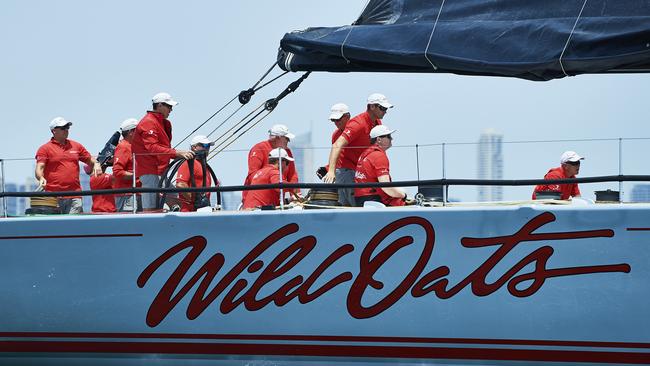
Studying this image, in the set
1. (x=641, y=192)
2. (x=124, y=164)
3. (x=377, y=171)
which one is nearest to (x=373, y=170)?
(x=377, y=171)

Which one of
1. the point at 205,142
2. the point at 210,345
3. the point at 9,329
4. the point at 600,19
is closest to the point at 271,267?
the point at 210,345

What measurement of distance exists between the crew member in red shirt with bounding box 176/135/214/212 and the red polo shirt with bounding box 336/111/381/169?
1.14 metres

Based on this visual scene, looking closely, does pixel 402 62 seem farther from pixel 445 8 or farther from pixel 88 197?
pixel 88 197

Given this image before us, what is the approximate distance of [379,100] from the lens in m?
9.12

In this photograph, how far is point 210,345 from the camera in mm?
8539

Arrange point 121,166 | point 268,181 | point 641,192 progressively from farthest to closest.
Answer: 1. point 121,166
2. point 268,181
3. point 641,192

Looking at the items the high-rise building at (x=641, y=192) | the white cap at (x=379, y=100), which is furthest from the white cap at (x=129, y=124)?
the high-rise building at (x=641, y=192)

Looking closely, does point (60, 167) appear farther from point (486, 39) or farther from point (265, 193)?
point (486, 39)

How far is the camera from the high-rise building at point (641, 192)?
796cm

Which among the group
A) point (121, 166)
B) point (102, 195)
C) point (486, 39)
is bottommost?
point (102, 195)

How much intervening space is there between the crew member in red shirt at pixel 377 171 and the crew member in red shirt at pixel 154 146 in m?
1.42

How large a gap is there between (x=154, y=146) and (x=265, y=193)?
1002 mm

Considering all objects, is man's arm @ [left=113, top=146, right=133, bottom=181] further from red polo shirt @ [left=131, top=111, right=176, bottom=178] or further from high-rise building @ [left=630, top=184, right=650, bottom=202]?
high-rise building @ [left=630, top=184, right=650, bottom=202]

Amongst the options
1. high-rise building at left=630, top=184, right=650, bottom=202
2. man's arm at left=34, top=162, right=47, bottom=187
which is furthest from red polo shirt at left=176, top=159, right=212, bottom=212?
high-rise building at left=630, top=184, right=650, bottom=202
